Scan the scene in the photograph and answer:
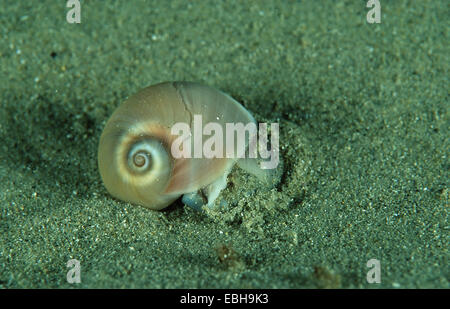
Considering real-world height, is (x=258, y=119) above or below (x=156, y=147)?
above

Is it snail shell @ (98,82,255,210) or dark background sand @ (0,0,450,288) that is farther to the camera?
snail shell @ (98,82,255,210)

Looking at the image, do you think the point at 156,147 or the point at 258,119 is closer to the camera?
the point at 156,147

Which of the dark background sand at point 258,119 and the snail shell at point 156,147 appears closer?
the dark background sand at point 258,119

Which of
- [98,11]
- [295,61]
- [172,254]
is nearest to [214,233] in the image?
[172,254]
